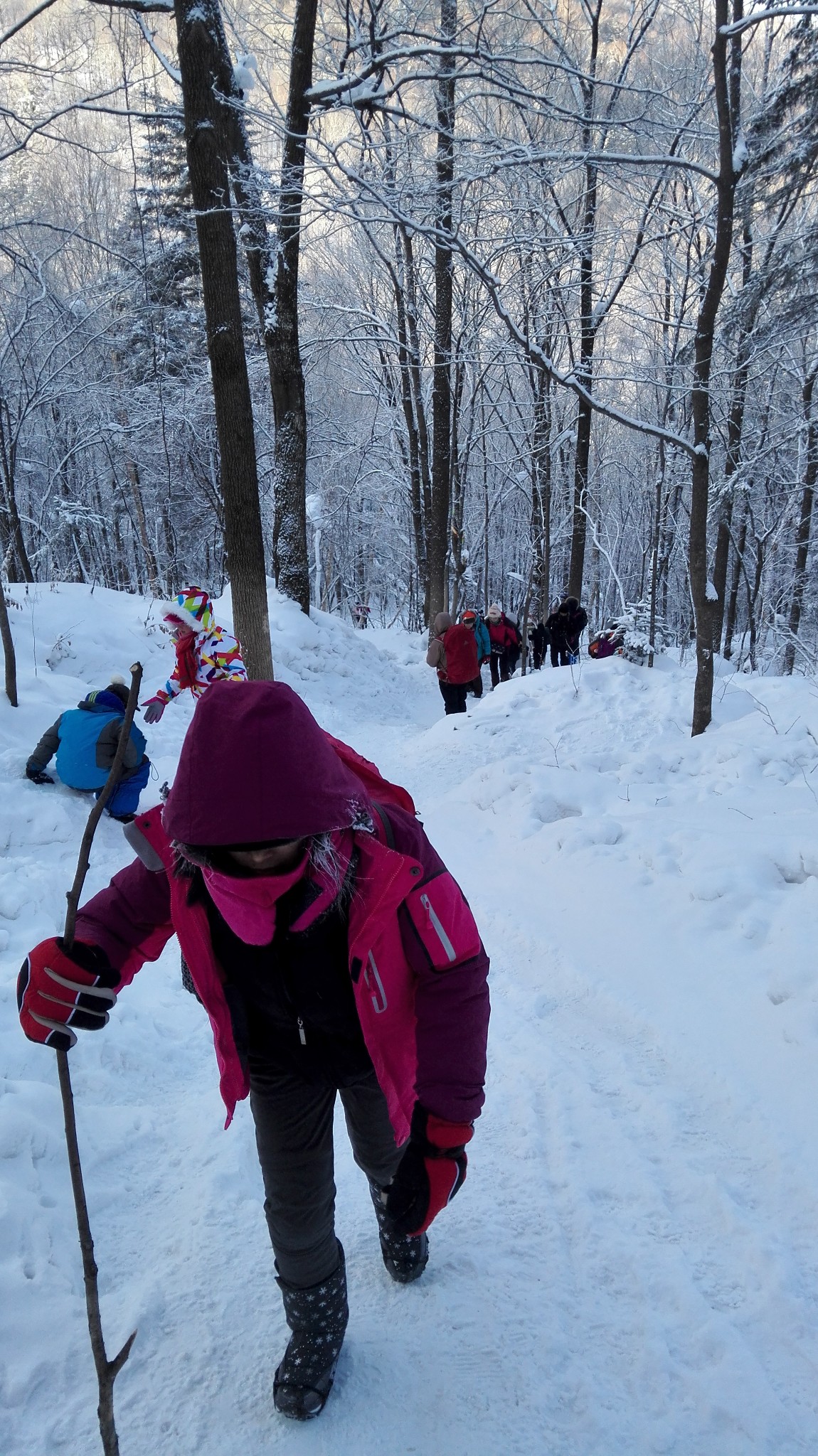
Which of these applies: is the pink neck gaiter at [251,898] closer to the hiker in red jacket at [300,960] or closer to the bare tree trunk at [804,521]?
the hiker in red jacket at [300,960]

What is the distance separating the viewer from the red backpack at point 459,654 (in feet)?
33.8

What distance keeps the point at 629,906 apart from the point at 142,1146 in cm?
→ 262

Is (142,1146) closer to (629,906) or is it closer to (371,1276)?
(371,1276)

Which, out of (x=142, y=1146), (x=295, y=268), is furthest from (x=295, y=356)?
(x=142, y=1146)

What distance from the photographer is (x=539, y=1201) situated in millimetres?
2459

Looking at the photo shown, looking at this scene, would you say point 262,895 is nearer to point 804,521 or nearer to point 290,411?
point 290,411

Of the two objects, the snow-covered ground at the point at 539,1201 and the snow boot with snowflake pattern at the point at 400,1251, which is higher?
the snow boot with snowflake pattern at the point at 400,1251

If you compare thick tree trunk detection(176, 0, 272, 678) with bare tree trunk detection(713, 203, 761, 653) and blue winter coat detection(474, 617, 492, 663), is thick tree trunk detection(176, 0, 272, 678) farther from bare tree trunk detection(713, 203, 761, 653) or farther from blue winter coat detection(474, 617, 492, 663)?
blue winter coat detection(474, 617, 492, 663)

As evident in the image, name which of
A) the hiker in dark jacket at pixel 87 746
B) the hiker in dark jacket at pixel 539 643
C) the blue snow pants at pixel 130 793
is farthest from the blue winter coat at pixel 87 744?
the hiker in dark jacket at pixel 539 643

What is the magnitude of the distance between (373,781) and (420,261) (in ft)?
55.0

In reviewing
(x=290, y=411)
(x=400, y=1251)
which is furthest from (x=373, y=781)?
(x=290, y=411)

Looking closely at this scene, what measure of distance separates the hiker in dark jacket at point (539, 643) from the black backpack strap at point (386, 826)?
15.2m

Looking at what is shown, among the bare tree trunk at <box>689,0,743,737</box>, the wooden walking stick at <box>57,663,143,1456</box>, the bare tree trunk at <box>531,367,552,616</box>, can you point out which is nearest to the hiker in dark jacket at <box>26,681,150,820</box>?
the wooden walking stick at <box>57,663,143,1456</box>

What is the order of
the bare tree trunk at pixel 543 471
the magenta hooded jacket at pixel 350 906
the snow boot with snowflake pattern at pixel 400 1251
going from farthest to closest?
the bare tree trunk at pixel 543 471 → the snow boot with snowflake pattern at pixel 400 1251 → the magenta hooded jacket at pixel 350 906
